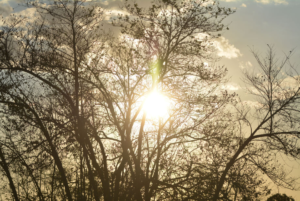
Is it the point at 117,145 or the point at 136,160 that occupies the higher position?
the point at 117,145

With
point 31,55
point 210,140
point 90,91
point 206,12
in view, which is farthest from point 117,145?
point 206,12

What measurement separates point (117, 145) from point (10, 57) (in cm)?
840

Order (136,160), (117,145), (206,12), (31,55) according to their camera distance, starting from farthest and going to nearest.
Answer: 1. (117,145)
2. (136,160)
3. (206,12)
4. (31,55)

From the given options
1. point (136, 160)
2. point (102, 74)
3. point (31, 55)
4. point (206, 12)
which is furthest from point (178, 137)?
point (31, 55)

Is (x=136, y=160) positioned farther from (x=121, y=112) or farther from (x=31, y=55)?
(x=31, y=55)

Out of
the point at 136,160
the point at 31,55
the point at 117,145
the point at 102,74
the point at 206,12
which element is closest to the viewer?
the point at 31,55

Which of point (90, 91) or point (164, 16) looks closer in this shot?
point (164, 16)

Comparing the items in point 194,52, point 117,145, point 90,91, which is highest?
point 90,91

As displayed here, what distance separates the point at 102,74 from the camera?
15.0 m

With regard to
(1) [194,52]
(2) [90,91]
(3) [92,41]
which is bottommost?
(1) [194,52]

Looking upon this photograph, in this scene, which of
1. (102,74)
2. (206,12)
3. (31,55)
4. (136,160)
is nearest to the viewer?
(31,55)

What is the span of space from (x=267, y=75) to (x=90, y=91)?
10.9 m

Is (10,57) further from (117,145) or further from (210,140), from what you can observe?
(210,140)

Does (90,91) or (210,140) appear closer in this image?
(210,140)
